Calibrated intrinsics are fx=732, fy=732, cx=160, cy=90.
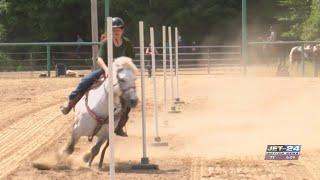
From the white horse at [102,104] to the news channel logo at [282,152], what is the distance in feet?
7.60

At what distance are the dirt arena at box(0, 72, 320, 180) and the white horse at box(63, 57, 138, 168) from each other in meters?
0.47

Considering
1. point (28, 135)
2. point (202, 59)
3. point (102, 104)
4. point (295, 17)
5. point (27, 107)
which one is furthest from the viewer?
point (295, 17)

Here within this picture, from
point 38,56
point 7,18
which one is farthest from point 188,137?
point 7,18

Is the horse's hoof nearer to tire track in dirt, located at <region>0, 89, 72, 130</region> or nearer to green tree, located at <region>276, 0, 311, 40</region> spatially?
tire track in dirt, located at <region>0, 89, 72, 130</region>

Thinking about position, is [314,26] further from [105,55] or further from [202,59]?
[105,55]

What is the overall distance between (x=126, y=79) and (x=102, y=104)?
786 millimetres

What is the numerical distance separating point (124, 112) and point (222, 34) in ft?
125

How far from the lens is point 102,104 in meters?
9.99

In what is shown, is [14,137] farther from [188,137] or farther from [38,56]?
[38,56]

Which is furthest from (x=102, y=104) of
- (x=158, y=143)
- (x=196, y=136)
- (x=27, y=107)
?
(x=27, y=107)

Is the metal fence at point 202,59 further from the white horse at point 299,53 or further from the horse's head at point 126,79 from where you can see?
the horse's head at point 126,79

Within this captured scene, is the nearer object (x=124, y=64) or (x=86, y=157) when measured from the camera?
(x=124, y=64)

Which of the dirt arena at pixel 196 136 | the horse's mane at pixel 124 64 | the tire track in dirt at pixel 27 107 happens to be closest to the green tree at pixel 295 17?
the dirt arena at pixel 196 136

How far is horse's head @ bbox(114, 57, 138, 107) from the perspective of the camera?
9.31 meters
